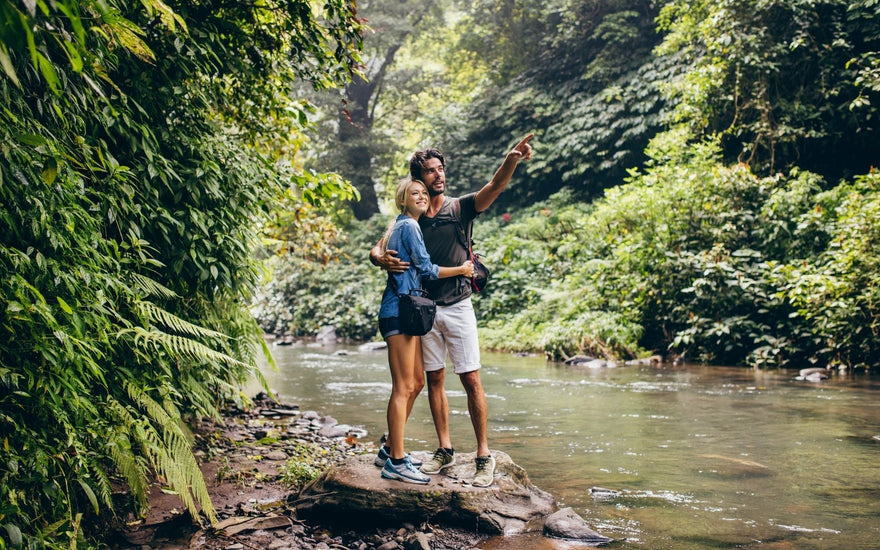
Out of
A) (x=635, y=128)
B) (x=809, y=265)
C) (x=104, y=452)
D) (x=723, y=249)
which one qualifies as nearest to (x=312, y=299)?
(x=635, y=128)

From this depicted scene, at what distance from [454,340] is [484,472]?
89 cm

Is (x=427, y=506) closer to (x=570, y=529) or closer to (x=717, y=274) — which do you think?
(x=570, y=529)

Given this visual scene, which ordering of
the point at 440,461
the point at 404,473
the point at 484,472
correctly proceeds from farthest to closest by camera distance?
the point at 440,461 < the point at 484,472 < the point at 404,473

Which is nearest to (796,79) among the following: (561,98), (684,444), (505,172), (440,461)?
(561,98)

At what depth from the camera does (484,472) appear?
4355 mm

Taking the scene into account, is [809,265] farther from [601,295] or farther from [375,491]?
[375,491]

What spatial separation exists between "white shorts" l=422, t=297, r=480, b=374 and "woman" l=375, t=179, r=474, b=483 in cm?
16

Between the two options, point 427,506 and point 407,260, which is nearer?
point 427,506

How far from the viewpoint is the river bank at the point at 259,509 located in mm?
3689

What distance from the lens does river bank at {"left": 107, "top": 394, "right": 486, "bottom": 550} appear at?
369 cm

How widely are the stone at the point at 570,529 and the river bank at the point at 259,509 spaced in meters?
0.45

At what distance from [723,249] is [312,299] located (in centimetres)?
1770

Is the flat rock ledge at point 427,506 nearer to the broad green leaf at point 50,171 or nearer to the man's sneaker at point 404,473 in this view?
the man's sneaker at point 404,473

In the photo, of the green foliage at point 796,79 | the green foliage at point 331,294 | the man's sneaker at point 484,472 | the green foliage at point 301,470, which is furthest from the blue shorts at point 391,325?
the green foliage at point 331,294
